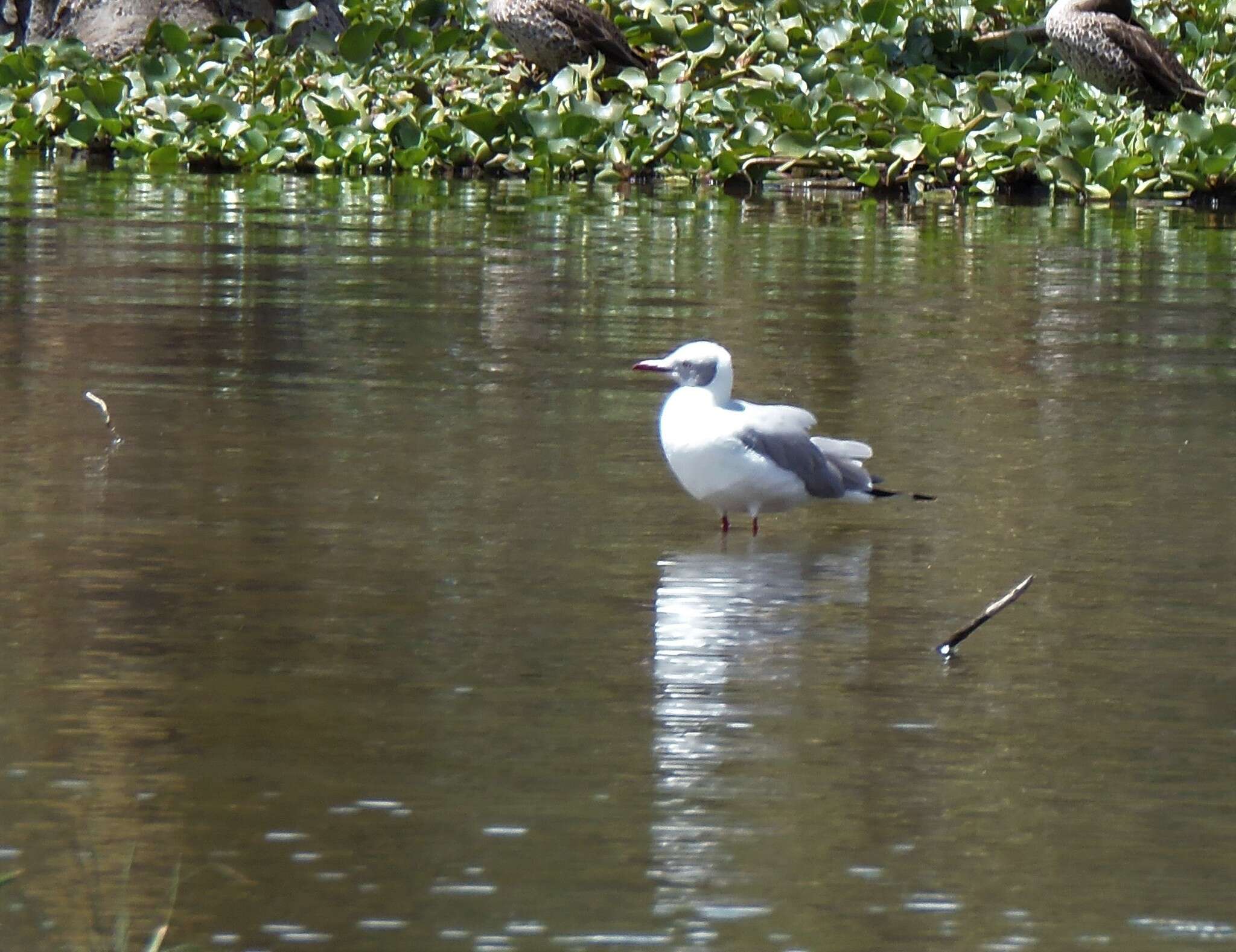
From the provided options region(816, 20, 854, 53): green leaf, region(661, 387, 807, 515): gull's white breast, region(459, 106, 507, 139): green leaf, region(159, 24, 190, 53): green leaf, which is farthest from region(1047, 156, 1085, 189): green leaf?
region(661, 387, 807, 515): gull's white breast

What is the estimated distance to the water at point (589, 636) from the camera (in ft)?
11.6

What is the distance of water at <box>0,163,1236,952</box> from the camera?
3.54m

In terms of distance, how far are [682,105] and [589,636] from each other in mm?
12849

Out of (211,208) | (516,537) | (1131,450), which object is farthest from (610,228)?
(516,537)

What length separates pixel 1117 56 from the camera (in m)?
18.2

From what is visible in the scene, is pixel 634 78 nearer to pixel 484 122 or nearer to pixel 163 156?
pixel 484 122

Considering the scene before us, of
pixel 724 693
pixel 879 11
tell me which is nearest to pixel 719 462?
pixel 724 693

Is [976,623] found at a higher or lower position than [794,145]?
lower

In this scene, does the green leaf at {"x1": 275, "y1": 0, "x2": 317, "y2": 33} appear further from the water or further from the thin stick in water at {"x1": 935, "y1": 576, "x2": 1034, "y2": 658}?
the thin stick in water at {"x1": 935, "y1": 576, "x2": 1034, "y2": 658}

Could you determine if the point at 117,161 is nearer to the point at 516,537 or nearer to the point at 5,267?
the point at 5,267

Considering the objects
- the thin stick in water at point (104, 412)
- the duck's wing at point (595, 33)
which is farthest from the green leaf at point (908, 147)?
the thin stick in water at point (104, 412)

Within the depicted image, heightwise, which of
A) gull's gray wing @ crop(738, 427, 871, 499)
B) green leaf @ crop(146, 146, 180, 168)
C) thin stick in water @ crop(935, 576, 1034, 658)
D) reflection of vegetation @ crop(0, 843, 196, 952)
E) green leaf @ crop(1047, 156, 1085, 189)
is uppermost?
green leaf @ crop(146, 146, 180, 168)

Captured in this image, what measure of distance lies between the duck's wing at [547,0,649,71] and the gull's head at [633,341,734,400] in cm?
1303

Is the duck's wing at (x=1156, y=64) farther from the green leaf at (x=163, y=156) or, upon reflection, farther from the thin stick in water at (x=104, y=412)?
the thin stick in water at (x=104, y=412)
